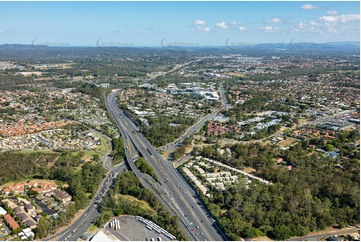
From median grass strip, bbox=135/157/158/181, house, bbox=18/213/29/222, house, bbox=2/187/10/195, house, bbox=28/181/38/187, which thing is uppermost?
median grass strip, bbox=135/157/158/181

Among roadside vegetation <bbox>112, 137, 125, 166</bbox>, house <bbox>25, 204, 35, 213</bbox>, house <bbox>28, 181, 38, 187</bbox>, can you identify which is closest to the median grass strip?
roadside vegetation <bbox>112, 137, 125, 166</bbox>

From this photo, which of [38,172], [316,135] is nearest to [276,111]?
[316,135]

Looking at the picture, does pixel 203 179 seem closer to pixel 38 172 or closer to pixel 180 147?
pixel 180 147

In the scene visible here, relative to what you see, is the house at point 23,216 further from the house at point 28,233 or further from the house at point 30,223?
the house at point 28,233

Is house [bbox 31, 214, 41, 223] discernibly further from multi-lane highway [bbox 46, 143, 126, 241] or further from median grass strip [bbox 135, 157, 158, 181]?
median grass strip [bbox 135, 157, 158, 181]

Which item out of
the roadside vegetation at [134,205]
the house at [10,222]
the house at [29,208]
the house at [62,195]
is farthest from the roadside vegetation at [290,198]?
the house at [10,222]

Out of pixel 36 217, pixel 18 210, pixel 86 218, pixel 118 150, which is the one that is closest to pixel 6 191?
pixel 18 210
